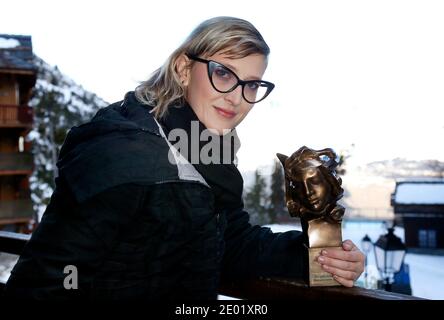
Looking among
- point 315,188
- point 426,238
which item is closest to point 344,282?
point 315,188

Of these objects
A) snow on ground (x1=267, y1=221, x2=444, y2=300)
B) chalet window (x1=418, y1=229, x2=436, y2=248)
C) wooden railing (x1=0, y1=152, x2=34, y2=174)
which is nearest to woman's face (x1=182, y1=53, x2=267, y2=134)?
snow on ground (x1=267, y1=221, x2=444, y2=300)

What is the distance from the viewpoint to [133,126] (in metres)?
0.94

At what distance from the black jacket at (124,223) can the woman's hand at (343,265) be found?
12 centimetres

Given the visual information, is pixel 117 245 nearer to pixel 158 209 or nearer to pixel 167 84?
pixel 158 209

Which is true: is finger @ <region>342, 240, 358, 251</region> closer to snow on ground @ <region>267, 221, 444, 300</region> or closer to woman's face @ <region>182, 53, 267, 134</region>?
woman's face @ <region>182, 53, 267, 134</region>

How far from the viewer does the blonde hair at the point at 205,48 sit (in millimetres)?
1139

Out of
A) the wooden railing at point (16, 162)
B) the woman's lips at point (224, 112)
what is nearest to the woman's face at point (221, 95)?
the woman's lips at point (224, 112)

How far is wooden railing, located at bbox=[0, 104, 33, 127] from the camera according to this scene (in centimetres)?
841

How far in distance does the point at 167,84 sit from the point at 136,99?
0.41 feet

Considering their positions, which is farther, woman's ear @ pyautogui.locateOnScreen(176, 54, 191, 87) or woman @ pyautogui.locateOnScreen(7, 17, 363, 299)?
woman's ear @ pyautogui.locateOnScreen(176, 54, 191, 87)

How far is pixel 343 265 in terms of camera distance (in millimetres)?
1066

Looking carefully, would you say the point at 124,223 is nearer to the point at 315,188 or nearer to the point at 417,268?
the point at 315,188

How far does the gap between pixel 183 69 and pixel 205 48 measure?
0.39 ft

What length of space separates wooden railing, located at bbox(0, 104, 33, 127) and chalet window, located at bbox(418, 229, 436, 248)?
32.8ft
